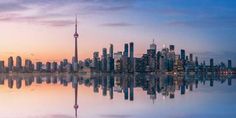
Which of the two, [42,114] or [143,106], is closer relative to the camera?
[42,114]

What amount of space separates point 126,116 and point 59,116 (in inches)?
165

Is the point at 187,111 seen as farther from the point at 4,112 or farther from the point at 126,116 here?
the point at 4,112

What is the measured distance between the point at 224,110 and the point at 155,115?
21.0 feet

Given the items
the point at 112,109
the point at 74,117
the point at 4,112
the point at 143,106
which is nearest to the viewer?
the point at 74,117

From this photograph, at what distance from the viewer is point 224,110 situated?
126 feet

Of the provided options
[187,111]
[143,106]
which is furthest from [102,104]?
[187,111]

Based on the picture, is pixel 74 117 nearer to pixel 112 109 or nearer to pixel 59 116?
pixel 59 116

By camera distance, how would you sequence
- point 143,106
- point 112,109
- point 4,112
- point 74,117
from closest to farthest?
1. point 74,117
2. point 4,112
3. point 112,109
4. point 143,106

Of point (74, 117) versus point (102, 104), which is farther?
point (102, 104)

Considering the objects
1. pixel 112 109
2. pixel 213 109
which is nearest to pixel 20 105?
pixel 112 109

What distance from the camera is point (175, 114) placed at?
1375 inches

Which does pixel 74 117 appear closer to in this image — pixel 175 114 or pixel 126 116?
pixel 126 116

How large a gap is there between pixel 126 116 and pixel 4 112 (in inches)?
338

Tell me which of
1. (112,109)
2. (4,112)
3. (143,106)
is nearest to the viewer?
(4,112)
